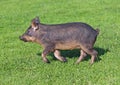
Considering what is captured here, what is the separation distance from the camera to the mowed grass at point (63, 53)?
9.04m

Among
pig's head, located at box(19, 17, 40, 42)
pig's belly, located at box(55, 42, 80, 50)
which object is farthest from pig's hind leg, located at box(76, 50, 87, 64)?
pig's head, located at box(19, 17, 40, 42)

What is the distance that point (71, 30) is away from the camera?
984 cm

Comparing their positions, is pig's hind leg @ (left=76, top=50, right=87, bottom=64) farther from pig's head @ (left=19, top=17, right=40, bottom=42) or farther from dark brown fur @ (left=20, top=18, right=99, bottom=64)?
pig's head @ (left=19, top=17, right=40, bottom=42)

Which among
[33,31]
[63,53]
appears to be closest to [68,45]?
[33,31]

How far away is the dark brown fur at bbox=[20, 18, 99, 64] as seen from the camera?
9.72 metres

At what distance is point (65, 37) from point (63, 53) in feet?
4.70

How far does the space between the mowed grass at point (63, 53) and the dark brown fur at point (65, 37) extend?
44 centimetres

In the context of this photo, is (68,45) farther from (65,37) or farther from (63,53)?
(63,53)

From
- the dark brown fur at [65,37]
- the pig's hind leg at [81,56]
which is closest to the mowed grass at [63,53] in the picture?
the pig's hind leg at [81,56]

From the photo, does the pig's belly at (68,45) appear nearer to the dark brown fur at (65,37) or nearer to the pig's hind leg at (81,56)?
the dark brown fur at (65,37)

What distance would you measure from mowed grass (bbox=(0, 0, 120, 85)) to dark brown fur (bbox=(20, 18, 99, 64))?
44 cm

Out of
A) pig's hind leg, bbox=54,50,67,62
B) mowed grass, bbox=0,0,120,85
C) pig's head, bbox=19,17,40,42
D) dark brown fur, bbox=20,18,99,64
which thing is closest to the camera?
mowed grass, bbox=0,0,120,85

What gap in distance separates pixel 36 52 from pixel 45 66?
1758 mm

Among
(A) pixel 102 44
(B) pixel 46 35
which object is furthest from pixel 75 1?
(B) pixel 46 35
